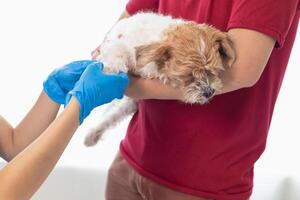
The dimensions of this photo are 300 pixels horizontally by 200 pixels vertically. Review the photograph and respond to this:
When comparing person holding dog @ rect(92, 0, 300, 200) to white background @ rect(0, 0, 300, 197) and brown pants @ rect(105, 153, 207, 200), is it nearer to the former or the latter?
brown pants @ rect(105, 153, 207, 200)

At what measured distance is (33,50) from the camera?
1.91 meters

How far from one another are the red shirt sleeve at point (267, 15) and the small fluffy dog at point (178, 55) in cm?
8

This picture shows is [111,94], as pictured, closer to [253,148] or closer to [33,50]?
[253,148]

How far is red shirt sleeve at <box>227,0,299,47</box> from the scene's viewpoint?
3.12 feet

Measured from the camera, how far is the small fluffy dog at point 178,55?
1.03 meters

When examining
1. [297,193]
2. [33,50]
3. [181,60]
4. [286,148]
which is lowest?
[297,193]

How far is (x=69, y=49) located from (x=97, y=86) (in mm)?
866

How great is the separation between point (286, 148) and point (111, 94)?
1065 mm

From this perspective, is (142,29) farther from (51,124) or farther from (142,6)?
(51,124)

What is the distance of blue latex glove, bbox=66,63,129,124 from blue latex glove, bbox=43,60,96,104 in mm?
84

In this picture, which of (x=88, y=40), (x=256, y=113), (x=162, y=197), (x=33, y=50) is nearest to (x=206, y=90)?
(x=256, y=113)

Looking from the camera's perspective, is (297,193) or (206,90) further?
(297,193)

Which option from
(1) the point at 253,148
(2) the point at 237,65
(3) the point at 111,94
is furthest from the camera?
(1) the point at 253,148

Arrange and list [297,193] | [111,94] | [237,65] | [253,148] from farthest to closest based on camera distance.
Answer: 1. [297,193]
2. [253,148]
3. [111,94]
4. [237,65]
